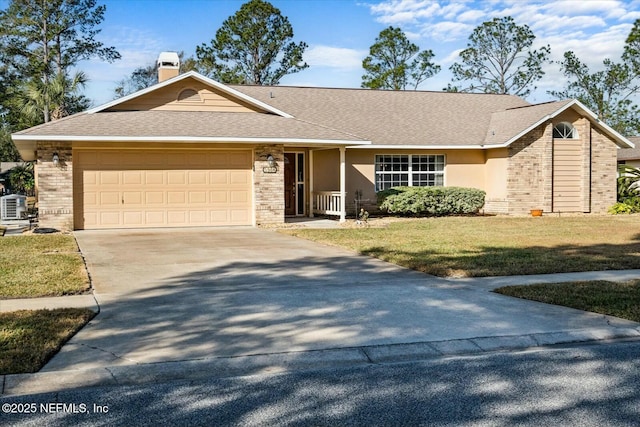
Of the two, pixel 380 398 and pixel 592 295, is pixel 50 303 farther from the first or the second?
pixel 592 295

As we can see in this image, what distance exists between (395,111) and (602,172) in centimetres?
846

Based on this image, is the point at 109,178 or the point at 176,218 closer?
the point at 109,178

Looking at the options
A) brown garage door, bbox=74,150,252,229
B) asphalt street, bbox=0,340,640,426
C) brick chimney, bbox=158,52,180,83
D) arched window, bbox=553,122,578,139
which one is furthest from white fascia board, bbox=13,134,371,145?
asphalt street, bbox=0,340,640,426

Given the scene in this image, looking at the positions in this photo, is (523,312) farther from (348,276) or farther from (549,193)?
(549,193)

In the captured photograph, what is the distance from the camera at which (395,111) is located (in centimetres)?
2753

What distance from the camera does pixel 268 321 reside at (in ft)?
24.9

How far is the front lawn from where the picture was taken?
11.7 metres

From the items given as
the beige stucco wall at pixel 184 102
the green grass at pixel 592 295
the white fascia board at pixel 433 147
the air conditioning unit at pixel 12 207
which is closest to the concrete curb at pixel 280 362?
the green grass at pixel 592 295

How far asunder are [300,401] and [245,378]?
766 millimetres

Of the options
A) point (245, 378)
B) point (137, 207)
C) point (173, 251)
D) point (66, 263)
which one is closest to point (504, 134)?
point (137, 207)

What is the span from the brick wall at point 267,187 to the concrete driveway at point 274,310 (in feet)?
24.1

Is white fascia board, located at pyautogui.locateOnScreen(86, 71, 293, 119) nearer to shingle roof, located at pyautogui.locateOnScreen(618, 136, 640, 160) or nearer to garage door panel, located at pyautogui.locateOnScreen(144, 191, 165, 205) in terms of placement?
garage door panel, located at pyautogui.locateOnScreen(144, 191, 165, 205)

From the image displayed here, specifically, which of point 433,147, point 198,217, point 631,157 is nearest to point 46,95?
point 198,217

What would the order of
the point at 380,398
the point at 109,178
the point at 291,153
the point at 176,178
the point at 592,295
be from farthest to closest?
the point at 291,153 < the point at 176,178 < the point at 109,178 < the point at 592,295 < the point at 380,398
